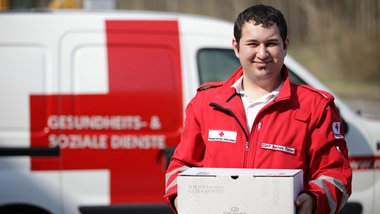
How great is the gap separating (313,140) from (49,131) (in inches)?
81.7

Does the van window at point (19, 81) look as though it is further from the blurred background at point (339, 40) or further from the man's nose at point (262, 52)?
the blurred background at point (339, 40)

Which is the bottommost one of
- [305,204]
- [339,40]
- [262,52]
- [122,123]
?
[305,204]

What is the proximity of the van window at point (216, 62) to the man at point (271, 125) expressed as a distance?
152 cm

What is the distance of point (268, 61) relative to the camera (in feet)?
5.21

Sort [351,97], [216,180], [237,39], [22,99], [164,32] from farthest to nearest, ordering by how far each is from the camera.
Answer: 1. [351,97]
2. [164,32]
3. [22,99]
4. [237,39]
5. [216,180]

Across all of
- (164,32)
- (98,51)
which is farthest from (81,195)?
(164,32)

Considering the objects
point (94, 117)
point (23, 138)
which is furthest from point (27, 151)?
point (94, 117)

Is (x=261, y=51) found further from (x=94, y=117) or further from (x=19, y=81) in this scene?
(x=19, y=81)

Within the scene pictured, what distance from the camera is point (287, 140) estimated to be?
155cm

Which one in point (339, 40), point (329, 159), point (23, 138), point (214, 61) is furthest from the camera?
point (339, 40)

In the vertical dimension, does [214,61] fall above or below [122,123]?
above

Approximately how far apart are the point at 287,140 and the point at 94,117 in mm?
1834

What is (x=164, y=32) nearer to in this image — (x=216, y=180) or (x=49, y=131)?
(x=49, y=131)

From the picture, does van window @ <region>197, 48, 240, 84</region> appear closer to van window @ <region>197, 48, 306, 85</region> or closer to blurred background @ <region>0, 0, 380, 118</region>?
van window @ <region>197, 48, 306, 85</region>
